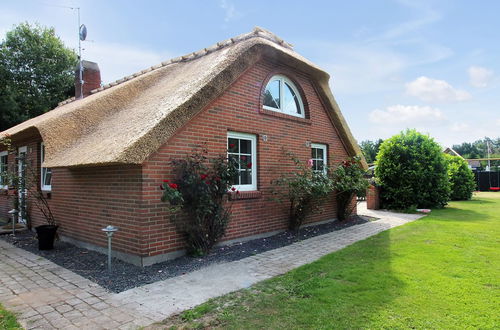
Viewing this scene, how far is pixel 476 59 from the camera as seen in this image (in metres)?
11.0

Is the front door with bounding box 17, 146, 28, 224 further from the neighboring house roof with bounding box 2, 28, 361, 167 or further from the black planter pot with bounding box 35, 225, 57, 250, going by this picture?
the black planter pot with bounding box 35, 225, 57, 250

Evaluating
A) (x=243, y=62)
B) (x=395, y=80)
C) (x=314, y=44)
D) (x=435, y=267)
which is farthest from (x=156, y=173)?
(x=395, y=80)

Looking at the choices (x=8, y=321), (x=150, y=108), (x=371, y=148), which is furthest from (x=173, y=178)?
(x=371, y=148)

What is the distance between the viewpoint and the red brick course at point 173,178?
5.50 meters

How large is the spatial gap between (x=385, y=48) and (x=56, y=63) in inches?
902

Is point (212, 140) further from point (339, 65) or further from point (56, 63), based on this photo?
point (56, 63)

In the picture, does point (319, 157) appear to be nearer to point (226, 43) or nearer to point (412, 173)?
point (226, 43)

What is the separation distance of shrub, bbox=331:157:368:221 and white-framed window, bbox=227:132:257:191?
8.89 feet

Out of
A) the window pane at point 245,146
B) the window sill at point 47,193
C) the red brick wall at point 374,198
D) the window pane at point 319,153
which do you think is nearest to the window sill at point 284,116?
the window pane at point 245,146

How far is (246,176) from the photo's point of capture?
7574 mm

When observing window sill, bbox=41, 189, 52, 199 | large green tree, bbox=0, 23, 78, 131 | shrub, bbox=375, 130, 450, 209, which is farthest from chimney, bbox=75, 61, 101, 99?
shrub, bbox=375, 130, 450, 209

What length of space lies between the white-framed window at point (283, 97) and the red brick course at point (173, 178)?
191 millimetres

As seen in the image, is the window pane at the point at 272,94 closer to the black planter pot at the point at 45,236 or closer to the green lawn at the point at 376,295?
the green lawn at the point at 376,295

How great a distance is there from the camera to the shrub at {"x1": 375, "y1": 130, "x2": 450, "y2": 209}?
13.2 metres
